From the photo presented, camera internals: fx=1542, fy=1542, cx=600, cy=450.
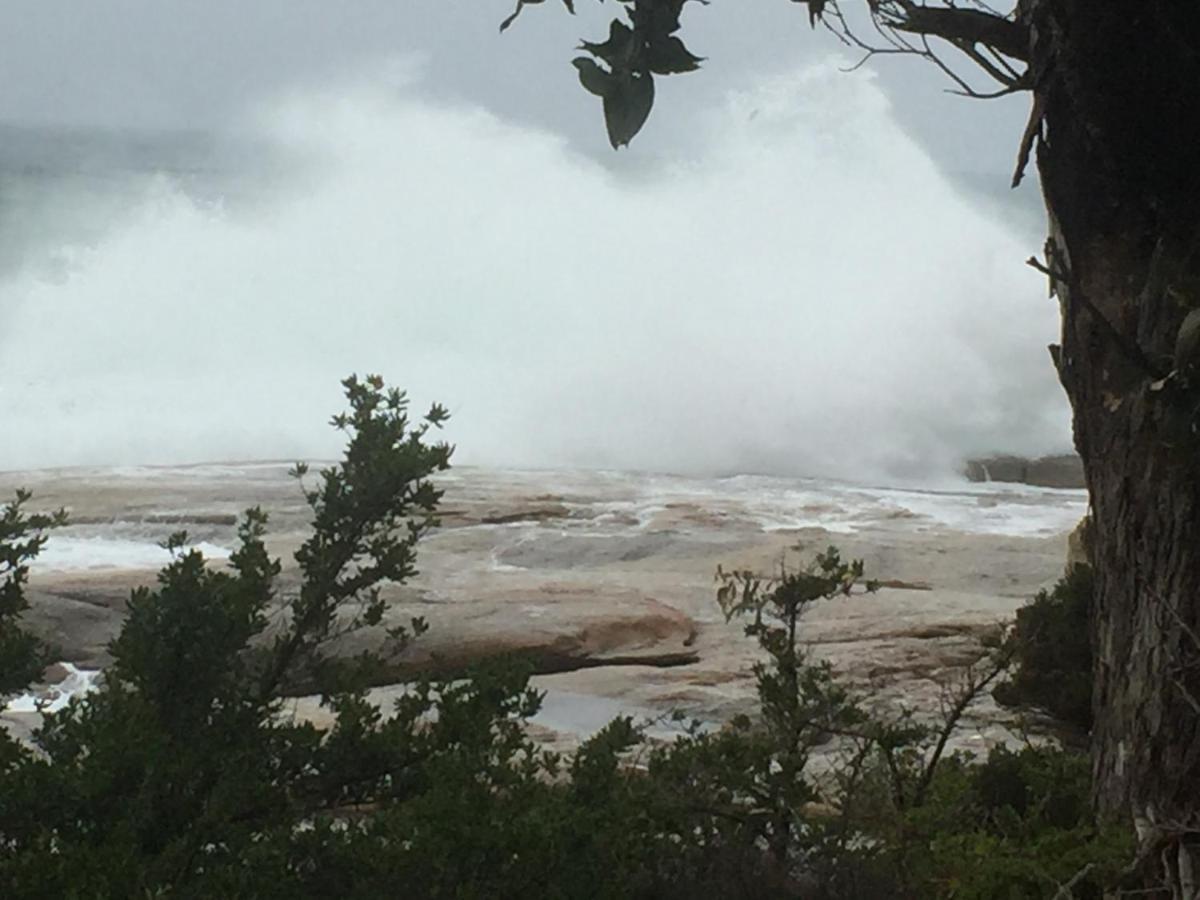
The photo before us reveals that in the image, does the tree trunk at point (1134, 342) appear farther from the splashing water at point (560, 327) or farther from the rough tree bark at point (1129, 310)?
the splashing water at point (560, 327)

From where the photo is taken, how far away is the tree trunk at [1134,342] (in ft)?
8.98

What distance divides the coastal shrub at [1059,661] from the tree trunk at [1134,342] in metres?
2.44

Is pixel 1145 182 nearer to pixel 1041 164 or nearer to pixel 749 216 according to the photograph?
pixel 1041 164

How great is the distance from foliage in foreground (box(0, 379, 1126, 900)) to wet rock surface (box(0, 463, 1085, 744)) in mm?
428

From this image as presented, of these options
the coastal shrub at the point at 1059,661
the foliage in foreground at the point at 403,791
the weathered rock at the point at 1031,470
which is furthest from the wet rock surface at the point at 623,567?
the weathered rock at the point at 1031,470

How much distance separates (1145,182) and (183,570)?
1953 mm

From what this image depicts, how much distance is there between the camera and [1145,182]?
2938 millimetres

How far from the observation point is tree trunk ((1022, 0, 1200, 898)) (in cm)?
274

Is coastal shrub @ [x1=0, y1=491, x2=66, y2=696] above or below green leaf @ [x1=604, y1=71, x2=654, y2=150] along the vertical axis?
below

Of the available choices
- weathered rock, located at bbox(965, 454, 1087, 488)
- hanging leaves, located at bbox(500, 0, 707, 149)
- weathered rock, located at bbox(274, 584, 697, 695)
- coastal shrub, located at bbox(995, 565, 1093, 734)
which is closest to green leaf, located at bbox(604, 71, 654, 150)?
hanging leaves, located at bbox(500, 0, 707, 149)

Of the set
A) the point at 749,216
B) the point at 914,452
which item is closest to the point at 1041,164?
the point at 914,452

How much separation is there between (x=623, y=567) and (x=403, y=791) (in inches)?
323

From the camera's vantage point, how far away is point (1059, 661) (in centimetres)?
600

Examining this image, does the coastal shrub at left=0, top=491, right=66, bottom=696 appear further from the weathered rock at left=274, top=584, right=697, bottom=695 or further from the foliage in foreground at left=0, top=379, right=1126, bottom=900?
the weathered rock at left=274, top=584, right=697, bottom=695
